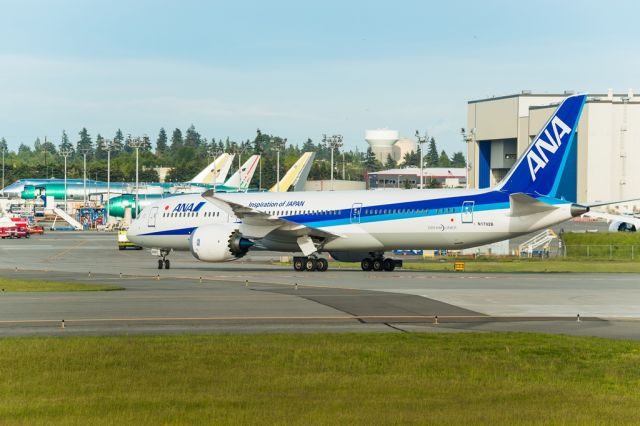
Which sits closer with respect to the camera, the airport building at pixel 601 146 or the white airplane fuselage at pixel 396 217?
the white airplane fuselage at pixel 396 217

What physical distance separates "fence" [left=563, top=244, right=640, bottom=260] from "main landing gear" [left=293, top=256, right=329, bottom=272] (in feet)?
72.7

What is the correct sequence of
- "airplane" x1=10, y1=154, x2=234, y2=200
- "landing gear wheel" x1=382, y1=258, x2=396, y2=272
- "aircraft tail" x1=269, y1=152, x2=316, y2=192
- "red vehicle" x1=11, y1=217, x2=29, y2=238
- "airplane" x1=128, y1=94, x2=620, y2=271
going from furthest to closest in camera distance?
"airplane" x1=10, y1=154, x2=234, y2=200, "aircraft tail" x1=269, y1=152, x2=316, y2=192, "red vehicle" x1=11, y1=217, x2=29, y2=238, "landing gear wheel" x1=382, y1=258, x2=396, y2=272, "airplane" x1=128, y1=94, x2=620, y2=271

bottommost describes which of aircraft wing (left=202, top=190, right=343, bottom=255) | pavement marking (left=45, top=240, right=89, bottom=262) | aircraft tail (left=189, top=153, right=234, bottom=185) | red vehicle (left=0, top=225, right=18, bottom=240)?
pavement marking (left=45, top=240, right=89, bottom=262)

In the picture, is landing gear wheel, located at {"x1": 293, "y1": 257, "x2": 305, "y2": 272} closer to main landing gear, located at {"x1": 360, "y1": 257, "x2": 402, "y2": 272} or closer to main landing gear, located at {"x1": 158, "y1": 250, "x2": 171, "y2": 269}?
main landing gear, located at {"x1": 360, "y1": 257, "x2": 402, "y2": 272}

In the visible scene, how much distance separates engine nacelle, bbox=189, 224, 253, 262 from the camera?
45.8 meters

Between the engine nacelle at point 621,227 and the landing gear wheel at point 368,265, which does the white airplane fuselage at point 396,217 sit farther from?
the engine nacelle at point 621,227

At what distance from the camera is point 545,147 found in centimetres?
4266

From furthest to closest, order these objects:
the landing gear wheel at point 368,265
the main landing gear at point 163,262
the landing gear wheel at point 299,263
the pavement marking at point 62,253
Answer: the pavement marking at point 62,253, the main landing gear at point 163,262, the landing gear wheel at point 368,265, the landing gear wheel at point 299,263

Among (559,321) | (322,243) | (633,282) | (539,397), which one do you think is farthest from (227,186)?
(539,397)

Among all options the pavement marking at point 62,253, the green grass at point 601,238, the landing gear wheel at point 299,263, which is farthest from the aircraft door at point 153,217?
the green grass at point 601,238

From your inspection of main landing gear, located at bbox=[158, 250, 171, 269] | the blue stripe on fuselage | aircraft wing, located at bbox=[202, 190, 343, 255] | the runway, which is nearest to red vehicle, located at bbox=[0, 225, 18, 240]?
main landing gear, located at bbox=[158, 250, 171, 269]

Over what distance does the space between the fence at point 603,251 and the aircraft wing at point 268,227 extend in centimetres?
2268

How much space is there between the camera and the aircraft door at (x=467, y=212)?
142 feet

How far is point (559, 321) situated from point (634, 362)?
680cm
